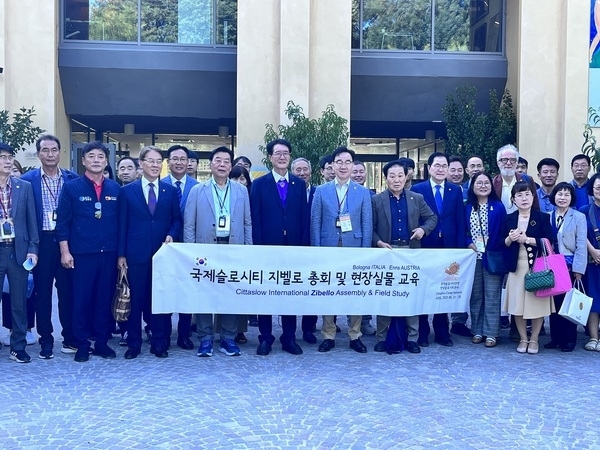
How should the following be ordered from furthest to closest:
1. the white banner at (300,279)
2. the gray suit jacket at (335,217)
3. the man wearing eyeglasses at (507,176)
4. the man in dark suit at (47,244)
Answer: the man wearing eyeglasses at (507,176), the gray suit jacket at (335,217), the white banner at (300,279), the man in dark suit at (47,244)

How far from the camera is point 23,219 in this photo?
6.41 meters

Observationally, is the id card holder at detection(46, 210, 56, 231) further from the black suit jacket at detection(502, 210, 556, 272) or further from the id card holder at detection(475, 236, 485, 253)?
the black suit jacket at detection(502, 210, 556, 272)

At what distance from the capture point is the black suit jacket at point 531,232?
698 cm

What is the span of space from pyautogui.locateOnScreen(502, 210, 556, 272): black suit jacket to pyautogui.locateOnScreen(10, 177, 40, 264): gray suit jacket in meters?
4.84

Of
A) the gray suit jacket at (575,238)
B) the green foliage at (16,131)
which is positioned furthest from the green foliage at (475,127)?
the green foliage at (16,131)

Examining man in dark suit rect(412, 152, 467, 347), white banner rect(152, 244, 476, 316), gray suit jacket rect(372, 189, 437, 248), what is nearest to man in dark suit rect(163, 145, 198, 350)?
white banner rect(152, 244, 476, 316)

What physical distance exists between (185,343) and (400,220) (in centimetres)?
266

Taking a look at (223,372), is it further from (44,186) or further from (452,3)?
(452,3)

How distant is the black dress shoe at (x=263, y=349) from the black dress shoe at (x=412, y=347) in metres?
1.48

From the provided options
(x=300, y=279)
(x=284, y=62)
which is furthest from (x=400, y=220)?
(x=284, y=62)

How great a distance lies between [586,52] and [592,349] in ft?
30.6

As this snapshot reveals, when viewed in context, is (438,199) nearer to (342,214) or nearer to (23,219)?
(342,214)

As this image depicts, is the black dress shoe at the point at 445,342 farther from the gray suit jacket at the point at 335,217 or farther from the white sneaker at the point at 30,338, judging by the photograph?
the white sneaker at the point at 30,338

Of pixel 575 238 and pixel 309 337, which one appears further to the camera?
pixel 309 337
